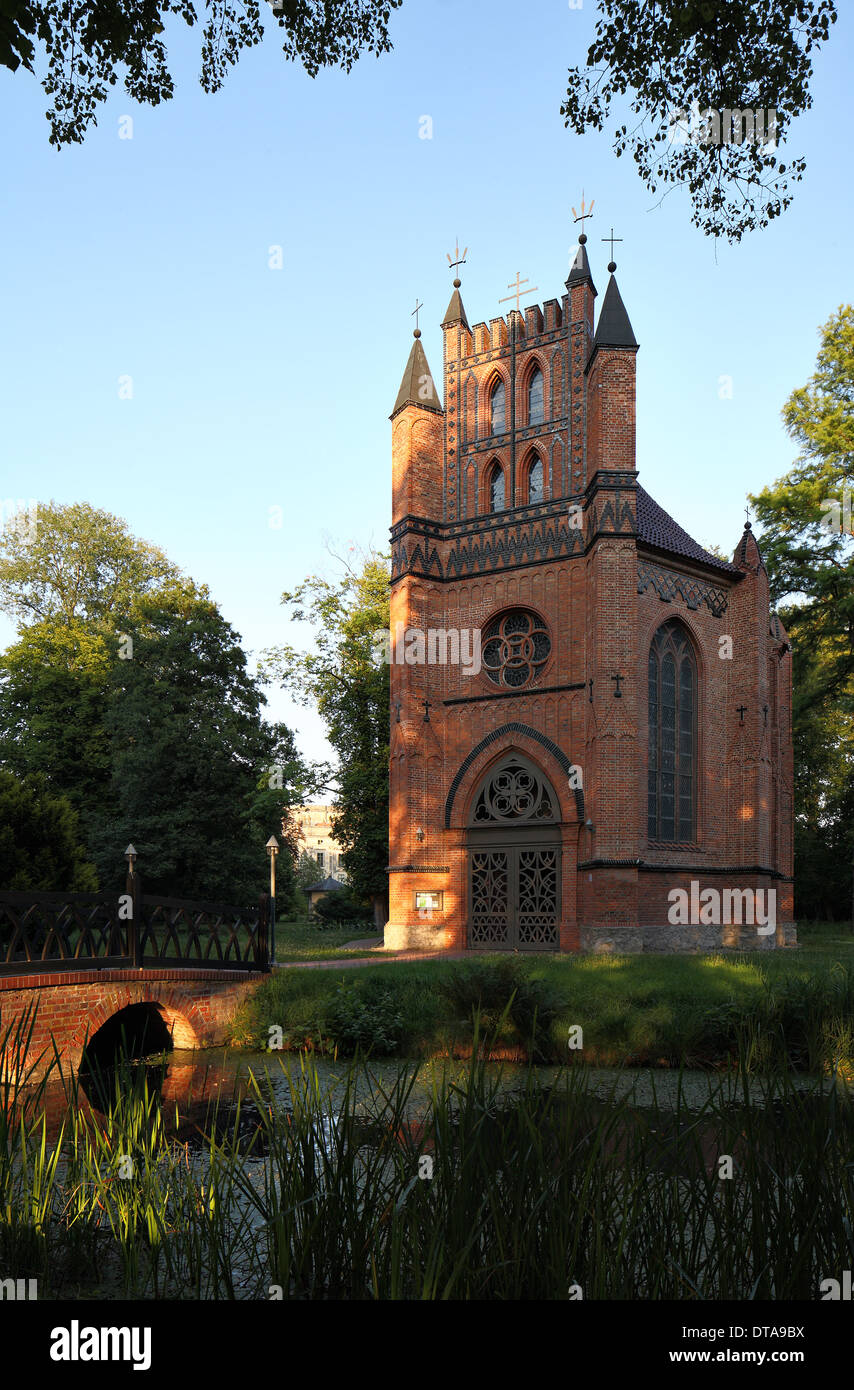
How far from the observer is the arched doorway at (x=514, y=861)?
21.2 m

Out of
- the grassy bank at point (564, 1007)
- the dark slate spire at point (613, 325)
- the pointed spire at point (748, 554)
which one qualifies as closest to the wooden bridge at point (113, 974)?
the grassy bank at point (564, 1007)

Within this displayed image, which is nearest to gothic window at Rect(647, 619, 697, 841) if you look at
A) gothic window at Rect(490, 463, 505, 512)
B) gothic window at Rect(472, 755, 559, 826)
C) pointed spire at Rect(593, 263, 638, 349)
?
gothic window at Rect(472, 755, 559, 826)

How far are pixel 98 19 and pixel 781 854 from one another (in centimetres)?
2318

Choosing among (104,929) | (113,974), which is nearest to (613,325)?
(104,929)

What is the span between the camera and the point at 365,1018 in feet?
42.7

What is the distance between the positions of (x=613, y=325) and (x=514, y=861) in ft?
39.5

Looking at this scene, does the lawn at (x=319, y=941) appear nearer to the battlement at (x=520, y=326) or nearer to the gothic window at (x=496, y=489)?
the gothic window at (x=496, y=489)

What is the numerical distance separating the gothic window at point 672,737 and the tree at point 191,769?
12.8 m

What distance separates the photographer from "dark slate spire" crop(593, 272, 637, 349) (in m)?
21.3

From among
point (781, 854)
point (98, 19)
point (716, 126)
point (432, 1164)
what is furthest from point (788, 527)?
point (432, 1164)

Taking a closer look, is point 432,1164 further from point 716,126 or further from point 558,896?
point 558,896

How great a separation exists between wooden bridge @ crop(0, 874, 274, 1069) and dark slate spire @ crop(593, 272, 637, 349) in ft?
46.1

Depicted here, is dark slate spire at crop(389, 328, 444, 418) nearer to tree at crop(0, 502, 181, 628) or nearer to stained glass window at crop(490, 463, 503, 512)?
stained glass window at crop(490, 463, 503, 512)
